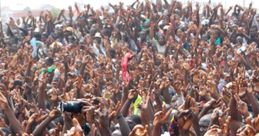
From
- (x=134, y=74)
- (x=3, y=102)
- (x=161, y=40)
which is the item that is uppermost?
(x=161, y=40)

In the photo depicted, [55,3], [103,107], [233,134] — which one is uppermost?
[55,3]

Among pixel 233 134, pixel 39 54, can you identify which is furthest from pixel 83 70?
pixel 233 134

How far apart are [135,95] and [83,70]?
9.43 feet

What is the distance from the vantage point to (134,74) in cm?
754

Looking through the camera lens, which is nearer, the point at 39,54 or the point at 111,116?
the point at 111,116

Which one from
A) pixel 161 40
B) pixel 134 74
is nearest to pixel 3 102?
pixel 134 74

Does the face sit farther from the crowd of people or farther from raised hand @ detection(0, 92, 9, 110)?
raised hand @ detection(0, 92, 9, 110)

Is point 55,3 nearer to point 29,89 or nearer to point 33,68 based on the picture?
point 33,68

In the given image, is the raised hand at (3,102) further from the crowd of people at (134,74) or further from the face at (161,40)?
the face at (161,40)

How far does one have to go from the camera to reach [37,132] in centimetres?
492

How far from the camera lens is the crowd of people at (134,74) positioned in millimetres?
4625

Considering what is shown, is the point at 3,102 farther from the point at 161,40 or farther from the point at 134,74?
the point at 161,40

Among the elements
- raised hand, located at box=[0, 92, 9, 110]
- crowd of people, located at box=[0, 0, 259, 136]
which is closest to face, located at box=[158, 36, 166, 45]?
crowd of people, located at box=[0, 0, 259, 136]

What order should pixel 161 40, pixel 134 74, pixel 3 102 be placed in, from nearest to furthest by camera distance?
pixel 3 102 → pixel 134 74 → pixel 161 40
